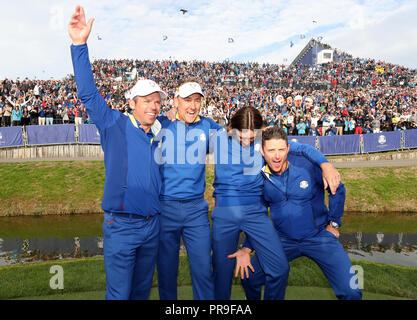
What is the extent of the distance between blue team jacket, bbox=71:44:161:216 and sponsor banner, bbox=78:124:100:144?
17422 millimetres

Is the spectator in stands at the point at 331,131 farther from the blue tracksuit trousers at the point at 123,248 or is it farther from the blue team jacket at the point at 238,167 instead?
the blue tracksuit trousers at the point at 123,248

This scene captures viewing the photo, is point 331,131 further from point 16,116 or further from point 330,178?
point 16,116

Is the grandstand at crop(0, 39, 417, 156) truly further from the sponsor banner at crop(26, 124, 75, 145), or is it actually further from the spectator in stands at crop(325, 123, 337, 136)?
the sponsor banner at crop(26, 124, 75, 145)

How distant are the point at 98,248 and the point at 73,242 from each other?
3.73ft

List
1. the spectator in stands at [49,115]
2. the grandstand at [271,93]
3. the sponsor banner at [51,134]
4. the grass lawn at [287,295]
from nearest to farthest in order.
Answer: the grass lawn at [287,295] → the sponsor banner at [51,134] → the spectator in stands at [49,115] → the grandstand at [271,93]

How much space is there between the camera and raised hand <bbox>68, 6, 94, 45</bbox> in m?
3.02

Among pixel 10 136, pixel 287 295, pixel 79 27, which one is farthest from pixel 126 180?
pixel 10 136

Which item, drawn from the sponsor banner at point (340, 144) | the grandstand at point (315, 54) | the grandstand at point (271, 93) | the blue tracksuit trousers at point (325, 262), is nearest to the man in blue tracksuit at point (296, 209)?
the blue tracksuit trousers at point (325, 262)

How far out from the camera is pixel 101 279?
5688 mm

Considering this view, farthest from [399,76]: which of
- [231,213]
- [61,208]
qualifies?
[231,213]

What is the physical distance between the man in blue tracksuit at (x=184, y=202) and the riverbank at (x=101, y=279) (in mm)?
1404

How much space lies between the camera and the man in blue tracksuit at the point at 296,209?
372 cm

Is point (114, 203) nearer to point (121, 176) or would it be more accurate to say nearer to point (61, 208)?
point (121, 176)
